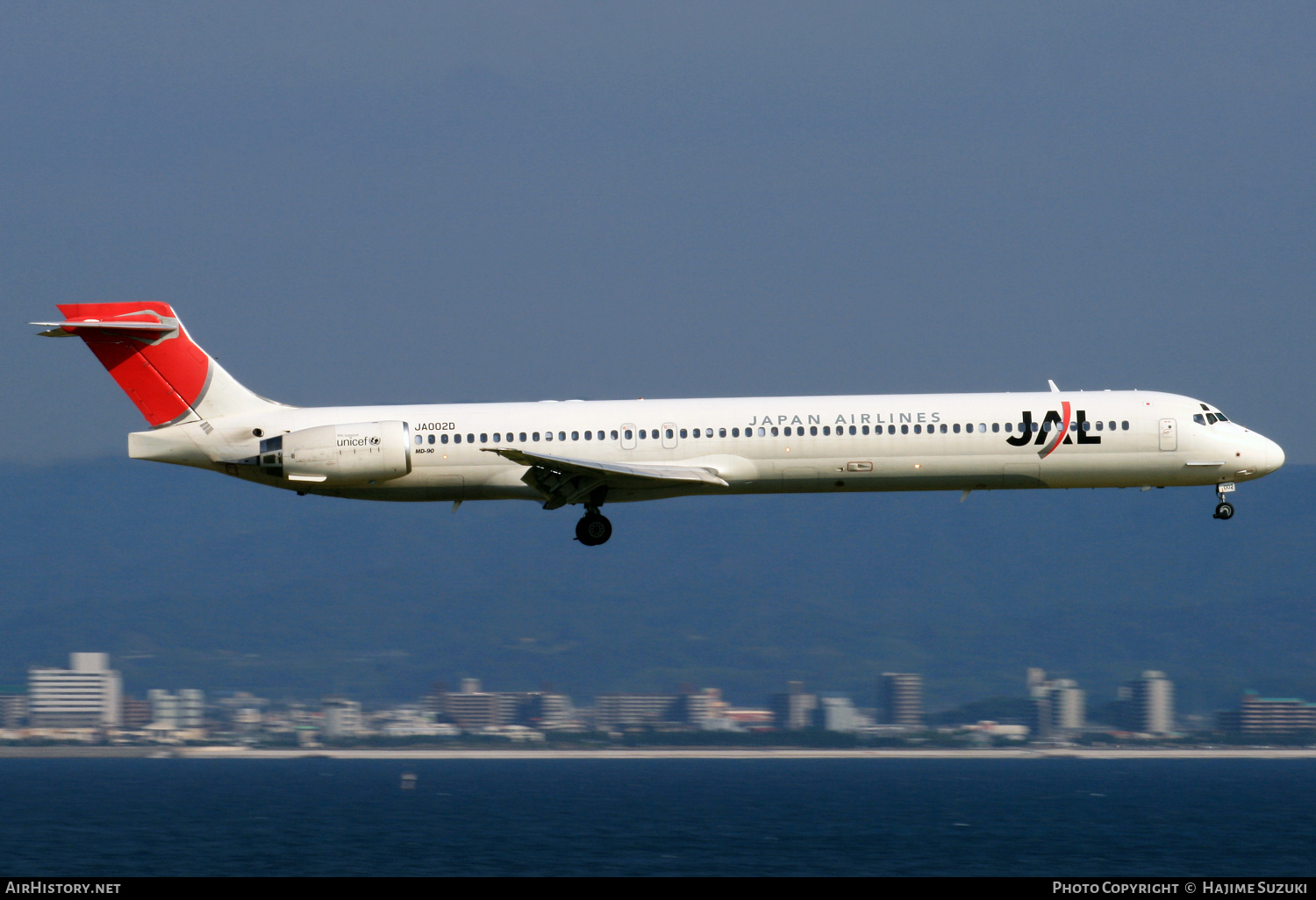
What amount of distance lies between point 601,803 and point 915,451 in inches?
4866

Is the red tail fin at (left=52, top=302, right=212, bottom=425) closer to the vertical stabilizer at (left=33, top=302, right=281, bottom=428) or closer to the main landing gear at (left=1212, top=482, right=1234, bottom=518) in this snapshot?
the vertical stabilizer at (left=33, top=302, right=281, bottom=428)

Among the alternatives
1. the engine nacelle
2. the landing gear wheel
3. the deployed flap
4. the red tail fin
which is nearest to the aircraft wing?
the deployed flap

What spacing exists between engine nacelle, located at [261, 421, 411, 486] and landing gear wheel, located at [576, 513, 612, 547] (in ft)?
15.3

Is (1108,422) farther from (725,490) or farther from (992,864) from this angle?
(992,864)

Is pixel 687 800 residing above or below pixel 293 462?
below

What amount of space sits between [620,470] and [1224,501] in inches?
634

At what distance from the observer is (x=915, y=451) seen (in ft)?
123

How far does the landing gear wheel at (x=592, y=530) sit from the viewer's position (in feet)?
125

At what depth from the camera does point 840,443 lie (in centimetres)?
3741

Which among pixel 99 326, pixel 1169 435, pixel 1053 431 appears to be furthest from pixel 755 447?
pixel 99 326

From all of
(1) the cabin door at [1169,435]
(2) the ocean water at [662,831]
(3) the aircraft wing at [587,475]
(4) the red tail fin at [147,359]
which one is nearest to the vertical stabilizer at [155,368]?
(4) the red tail fin at [147,359]

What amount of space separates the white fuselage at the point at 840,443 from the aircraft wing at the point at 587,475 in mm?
280

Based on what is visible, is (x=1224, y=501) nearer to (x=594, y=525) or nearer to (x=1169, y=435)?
(x=1169, y=435)
